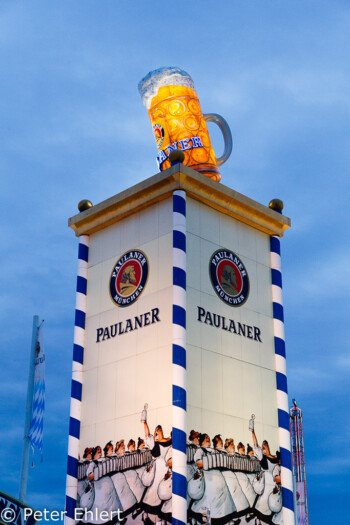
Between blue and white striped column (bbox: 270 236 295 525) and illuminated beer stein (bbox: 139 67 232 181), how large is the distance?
9.57 ft

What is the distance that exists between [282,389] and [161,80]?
29.0ft

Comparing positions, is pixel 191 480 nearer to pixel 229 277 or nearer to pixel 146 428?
pixel 146 428

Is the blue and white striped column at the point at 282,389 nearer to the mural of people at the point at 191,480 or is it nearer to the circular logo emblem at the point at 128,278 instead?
the mural of people at the point at 191,480

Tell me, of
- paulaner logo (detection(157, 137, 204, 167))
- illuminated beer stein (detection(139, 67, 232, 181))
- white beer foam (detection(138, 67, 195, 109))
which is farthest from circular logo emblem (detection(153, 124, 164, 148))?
white beer foam (detection(138, 67, 195, 109))

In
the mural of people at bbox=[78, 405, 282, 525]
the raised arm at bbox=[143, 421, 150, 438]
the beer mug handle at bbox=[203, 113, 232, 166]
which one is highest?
the beer mug handle at bbox=[203, 113, 232, 166]

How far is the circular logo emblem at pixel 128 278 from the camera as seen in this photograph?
2122cm

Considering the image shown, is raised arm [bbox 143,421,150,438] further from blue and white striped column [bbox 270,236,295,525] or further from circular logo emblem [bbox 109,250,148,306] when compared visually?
blue and white striped column [bbox 270,236,295,525]

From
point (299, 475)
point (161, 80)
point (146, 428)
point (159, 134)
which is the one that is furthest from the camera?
point (299, 475)

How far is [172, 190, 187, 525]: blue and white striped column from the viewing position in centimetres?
1836

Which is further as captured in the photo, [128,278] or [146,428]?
[128,278]

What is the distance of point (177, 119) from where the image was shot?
23.0 meters

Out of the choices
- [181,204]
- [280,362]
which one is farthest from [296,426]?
[181,204]

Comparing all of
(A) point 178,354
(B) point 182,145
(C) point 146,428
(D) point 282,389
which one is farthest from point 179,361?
(B) point 182,145

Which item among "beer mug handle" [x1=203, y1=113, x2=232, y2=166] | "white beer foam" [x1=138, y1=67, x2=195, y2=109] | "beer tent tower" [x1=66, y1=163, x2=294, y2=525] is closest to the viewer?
"beer tent tower" [x1=66, y1=163, x2=294, y2=525]
